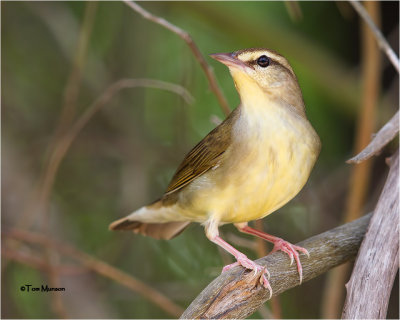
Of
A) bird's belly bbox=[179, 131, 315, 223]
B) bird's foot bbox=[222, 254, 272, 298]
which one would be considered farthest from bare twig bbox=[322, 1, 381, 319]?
bird's foot bbox=[222, 254, 272, 298]

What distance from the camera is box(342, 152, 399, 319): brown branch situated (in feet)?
9.70

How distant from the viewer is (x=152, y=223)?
4.19 m

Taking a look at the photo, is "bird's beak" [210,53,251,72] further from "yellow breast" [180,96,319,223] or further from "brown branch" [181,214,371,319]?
"brown branch" [181,214,371,319]

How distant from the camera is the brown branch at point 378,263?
9.70ft

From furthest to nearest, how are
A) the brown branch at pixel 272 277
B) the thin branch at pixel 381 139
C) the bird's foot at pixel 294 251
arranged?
the bird's foot at pixel 294 251 → the thin branch at pixel 381 139 → the brown branch at pixel 272 277

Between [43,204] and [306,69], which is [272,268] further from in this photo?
[306,69]

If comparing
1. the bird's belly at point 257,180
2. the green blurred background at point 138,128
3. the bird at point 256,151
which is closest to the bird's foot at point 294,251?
the bird at point 256,151

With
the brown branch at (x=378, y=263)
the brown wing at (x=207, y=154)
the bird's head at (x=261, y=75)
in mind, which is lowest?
the brown branch at (x=378, y=263)

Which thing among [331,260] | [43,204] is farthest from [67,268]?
[331,260]

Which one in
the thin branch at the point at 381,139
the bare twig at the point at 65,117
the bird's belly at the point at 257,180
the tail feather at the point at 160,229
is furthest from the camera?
the bare twig at the point at 65,117

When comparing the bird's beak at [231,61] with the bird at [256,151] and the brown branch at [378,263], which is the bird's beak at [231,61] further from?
the brown branch at [378,263]

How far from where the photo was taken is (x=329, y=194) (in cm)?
539

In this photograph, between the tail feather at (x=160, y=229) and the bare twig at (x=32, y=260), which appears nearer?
the tail feather at (x=160, y=229)

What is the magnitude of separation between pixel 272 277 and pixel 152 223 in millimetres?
1220
